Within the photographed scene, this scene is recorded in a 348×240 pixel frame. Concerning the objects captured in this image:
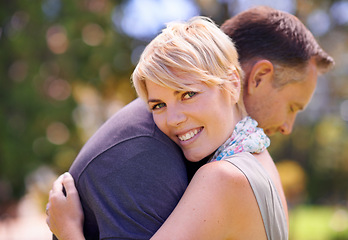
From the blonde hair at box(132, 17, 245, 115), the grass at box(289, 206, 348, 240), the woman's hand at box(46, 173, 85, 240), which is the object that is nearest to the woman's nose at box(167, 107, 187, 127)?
the blonde hair at box(132, 17, 245, 115)

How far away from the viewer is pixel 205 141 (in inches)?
77.1

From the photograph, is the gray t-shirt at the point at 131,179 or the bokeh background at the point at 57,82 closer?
the gray t-shirt at the point at 131,179

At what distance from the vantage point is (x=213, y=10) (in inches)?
452

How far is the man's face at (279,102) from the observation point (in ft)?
8.01

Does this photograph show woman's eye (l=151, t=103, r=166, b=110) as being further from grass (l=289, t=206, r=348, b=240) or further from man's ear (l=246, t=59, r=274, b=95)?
grass (l=289, t=206, r=348, b=240)

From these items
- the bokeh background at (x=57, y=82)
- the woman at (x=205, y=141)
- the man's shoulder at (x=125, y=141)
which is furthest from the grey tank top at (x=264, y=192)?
the bokeh background at (x=57, y=82)

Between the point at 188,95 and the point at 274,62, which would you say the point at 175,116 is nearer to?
the point at 188,95

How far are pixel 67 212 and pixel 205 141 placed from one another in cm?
68

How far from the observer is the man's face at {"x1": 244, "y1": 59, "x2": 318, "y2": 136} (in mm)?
2441

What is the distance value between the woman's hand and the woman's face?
0.48 m

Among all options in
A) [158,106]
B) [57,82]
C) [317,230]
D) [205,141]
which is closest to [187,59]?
[158,106]

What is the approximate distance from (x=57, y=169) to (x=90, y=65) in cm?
234

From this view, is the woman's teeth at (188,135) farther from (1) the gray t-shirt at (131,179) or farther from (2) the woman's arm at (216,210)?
(2) the woman's arm at (216,210)

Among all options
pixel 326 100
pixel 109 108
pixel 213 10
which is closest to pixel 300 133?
pixel 326 100
